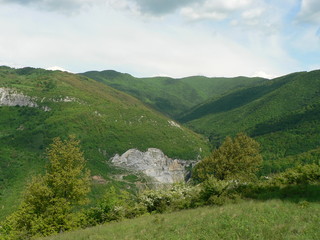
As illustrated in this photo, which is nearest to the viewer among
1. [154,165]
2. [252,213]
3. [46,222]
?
[252,213]

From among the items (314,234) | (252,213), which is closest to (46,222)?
(252,213)

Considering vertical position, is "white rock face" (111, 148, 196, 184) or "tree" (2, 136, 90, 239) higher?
"tree" (2, 136, 90, 239)

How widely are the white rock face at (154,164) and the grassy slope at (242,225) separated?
144 m

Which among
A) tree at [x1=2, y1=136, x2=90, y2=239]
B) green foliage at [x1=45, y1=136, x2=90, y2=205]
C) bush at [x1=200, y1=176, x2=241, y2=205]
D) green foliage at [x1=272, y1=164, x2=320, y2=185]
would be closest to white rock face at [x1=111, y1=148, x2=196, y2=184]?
green foliage at [x1=45, y1=136, x2=90, y2=205]

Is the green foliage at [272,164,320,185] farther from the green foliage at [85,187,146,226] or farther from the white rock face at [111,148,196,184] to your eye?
the white rock face at [111,148,196,184]

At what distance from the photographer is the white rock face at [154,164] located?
166 meters

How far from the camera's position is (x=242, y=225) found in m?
16.1

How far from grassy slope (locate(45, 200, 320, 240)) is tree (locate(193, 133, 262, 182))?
68.8ft

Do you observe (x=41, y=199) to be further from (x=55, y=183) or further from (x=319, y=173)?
(x=319, y=173)

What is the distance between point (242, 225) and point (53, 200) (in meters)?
20.7

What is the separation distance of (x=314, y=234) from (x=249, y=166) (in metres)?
29.4

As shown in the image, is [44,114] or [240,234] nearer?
[240,234]

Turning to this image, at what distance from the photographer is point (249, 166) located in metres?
42.3

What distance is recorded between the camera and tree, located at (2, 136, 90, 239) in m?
28.7
